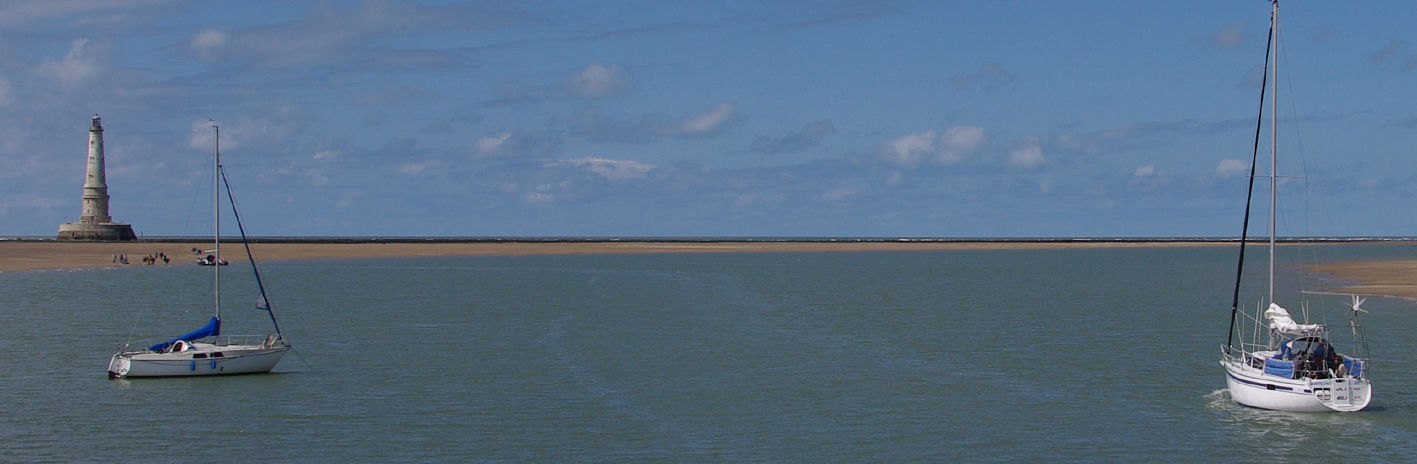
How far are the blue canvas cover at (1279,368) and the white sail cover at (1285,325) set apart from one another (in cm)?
72

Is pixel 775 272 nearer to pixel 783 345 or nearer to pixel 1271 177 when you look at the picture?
pixel 783 345

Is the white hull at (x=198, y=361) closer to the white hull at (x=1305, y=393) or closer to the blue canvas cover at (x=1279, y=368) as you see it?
the white hull at (x=1305, y=393)

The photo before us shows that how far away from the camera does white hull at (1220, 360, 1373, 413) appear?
89.8 ft

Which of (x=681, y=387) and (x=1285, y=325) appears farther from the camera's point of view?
(x=681, y=387)

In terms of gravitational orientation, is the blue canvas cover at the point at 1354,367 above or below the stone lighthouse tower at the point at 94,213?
below

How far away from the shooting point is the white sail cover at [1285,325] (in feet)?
90.4

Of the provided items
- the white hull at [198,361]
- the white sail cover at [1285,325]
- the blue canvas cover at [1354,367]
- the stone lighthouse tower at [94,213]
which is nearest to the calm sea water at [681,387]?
the white hull at [198,361]

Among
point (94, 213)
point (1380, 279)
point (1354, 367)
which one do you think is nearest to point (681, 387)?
point (1354, 367)

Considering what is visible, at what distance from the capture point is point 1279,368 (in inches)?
1104

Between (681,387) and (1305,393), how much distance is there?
1488cm

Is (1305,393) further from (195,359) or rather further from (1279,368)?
(195,359)

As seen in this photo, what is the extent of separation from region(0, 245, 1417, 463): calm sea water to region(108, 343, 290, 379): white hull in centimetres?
45

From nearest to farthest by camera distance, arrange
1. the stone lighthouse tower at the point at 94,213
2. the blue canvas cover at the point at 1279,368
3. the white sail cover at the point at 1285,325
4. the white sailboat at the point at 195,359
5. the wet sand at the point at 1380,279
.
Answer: the white sail cover at the point at 1285,325 → the blue canvas cover at the point at 1279,368 → the white sailboat at the point at 195,359 → the wet sand at the point at 1380,279 → the stone lighthouse tower at the point at 94,213

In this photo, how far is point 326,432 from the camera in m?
26.8
